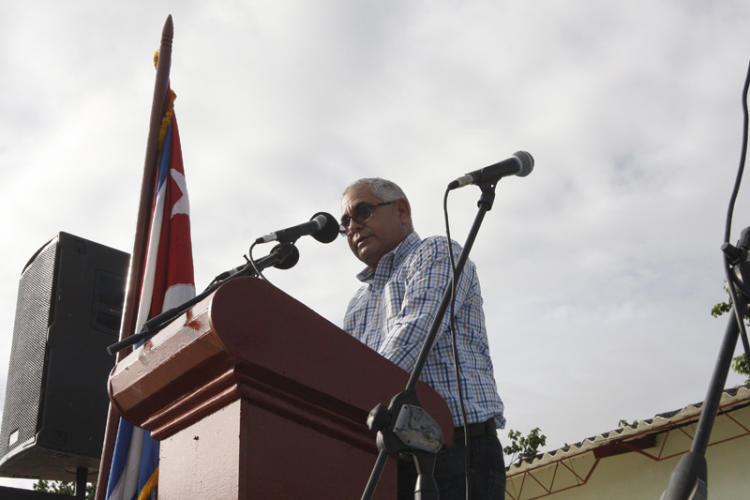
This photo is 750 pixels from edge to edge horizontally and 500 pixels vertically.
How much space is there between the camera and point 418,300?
2414mm

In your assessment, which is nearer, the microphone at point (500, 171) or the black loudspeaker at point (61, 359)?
the microphone at point (500, 171)

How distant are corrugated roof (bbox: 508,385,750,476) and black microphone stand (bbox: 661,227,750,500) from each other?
7.41m

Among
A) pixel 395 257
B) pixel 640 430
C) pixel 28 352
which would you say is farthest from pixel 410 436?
pixel 640 430

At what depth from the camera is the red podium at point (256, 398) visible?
148 centimetres

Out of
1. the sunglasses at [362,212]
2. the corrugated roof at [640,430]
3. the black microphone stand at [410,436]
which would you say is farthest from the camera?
the corrugated roof at [640,430]

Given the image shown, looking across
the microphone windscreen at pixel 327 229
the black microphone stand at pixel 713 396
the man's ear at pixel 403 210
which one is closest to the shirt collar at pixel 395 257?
the man's ear at pixel 403 210

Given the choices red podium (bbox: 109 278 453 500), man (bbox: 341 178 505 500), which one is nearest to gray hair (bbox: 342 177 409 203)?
man (bbox: 341 178 505 500)

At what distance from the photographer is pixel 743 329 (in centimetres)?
127

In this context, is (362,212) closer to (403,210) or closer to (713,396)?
(403,210)

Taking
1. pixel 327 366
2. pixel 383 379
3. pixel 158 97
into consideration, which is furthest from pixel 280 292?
pixel 158 97

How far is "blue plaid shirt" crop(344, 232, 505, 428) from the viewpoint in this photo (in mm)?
2268

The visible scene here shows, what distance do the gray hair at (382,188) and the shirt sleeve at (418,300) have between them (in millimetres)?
460

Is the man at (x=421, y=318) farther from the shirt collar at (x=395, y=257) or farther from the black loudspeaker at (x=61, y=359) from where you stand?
the black loudspeaker at (x=61, y=359)

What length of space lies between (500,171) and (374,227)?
115cm
